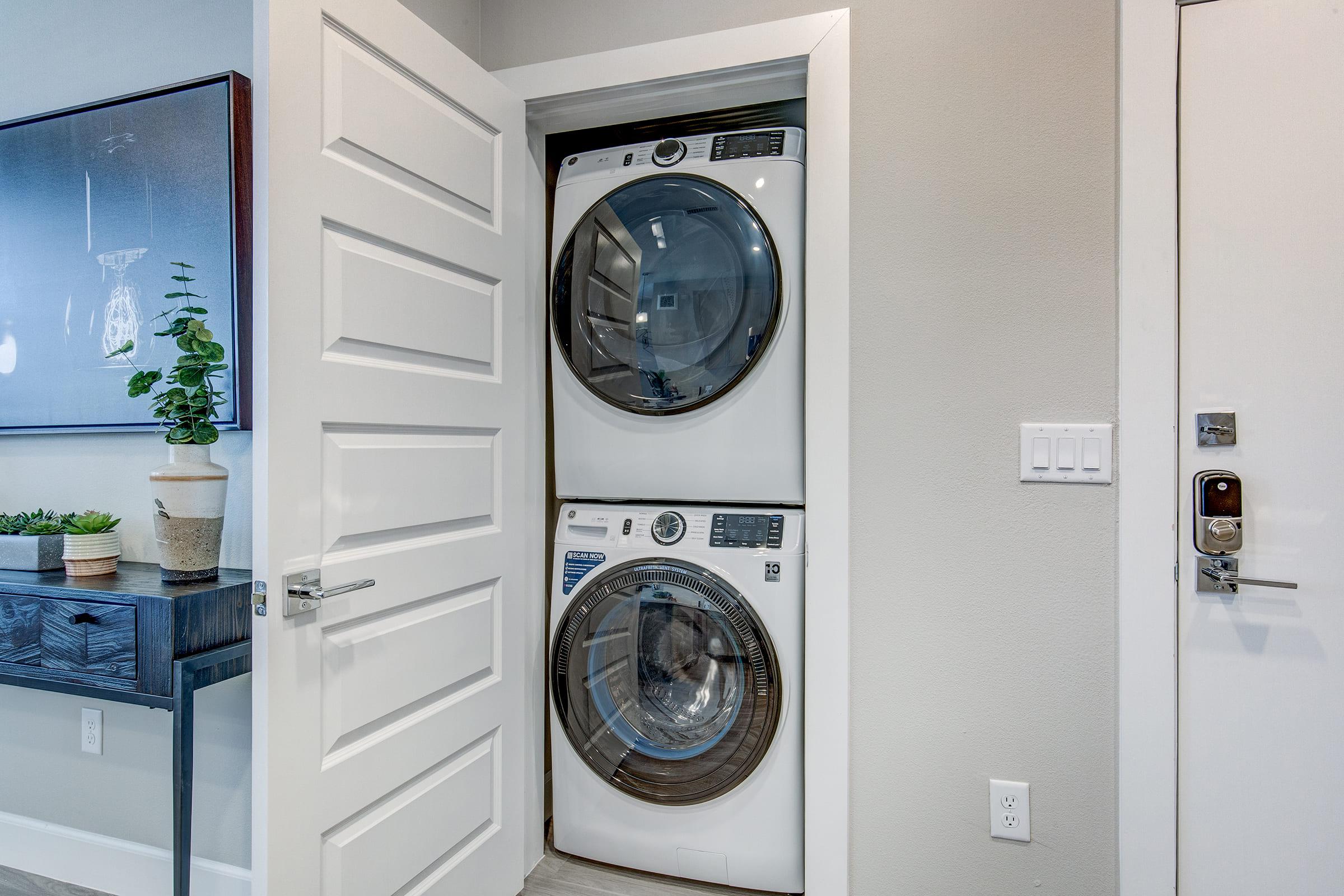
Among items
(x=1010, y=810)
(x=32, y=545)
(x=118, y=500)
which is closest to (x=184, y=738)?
(x=32, y=545)

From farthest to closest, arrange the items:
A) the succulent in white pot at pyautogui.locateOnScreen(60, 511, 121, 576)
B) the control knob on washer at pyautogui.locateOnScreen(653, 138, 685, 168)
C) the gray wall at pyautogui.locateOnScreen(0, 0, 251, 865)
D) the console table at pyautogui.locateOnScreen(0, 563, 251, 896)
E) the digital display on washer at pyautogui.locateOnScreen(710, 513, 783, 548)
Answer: the control knob on washer at pyautogui.locateOnScreen(653, 138, 685, 168)
the digital display on washer at pyautogui.locateOnScreen(710, 513, 783, 548)
the gray wall at pyautogui.locateOnScreen(0, 0, 251, 865)
the succulent in white pot at pyautogui.locateOnScreen(60, 511, 121, 576)
the console table at pyautogui.locateOnScreen(0, 563, 251, 896)

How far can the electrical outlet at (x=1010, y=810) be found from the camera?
1468 millimetres

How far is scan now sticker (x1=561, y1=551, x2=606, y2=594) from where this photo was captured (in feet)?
6.00

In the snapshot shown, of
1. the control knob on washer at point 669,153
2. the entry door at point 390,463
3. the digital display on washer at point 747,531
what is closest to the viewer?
the entry door at point 390,463

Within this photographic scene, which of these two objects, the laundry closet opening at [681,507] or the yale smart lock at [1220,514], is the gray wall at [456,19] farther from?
the yale smart lock at [1220,514]

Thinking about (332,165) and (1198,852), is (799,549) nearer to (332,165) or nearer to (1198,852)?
(1198,852)

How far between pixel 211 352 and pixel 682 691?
4.26 ft

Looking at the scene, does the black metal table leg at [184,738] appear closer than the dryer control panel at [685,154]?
Yes

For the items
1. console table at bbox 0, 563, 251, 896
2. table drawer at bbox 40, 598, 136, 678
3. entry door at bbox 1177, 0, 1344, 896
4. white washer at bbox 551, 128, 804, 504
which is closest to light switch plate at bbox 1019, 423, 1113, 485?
entry door at bbox 1177, 0, 1344, 896

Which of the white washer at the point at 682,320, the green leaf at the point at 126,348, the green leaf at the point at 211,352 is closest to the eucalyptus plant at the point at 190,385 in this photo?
the green leaf at the point at 211,352

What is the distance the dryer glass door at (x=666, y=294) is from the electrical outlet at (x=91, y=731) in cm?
147

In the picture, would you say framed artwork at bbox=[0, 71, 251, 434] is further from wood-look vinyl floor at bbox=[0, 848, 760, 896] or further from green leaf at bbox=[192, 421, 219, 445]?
wood-look vinyl floor at bbox=[0, 848, 760, 896]

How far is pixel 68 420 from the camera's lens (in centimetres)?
171

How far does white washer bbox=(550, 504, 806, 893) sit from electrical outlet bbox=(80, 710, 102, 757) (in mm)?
1108
